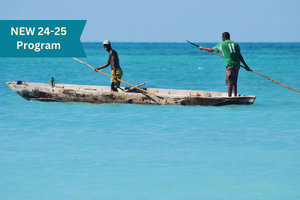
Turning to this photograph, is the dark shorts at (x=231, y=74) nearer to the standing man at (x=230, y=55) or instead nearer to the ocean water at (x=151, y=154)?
the standing man at (x=230, y=55)

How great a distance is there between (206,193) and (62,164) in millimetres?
2391

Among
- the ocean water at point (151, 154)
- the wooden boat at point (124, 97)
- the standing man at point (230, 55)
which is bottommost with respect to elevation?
the ocean water at point (151, 154)

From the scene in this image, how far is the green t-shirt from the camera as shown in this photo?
10242 millimetres

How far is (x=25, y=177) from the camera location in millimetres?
5375

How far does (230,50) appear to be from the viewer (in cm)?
1027

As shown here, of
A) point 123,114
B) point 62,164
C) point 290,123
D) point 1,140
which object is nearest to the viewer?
point 62,164

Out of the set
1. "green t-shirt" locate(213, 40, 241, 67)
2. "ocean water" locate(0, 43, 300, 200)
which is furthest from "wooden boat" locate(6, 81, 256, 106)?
"green t-shirt" locate(213, 40, 241, 67)

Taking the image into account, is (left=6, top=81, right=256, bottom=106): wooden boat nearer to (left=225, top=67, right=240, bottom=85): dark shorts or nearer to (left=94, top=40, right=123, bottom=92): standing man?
(left=94, top=40, right=123, bottom=92): standing man

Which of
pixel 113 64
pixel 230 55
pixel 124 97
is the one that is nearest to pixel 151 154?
pixel 124 97

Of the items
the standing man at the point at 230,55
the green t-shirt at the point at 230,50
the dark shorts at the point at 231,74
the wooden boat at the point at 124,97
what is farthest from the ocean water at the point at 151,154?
the green t-shirt at the point at 230,50

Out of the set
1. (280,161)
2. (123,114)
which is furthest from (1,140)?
(280,161)

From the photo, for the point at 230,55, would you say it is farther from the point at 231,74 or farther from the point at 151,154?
the point at 151,154

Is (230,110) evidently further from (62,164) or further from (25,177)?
(25,177)

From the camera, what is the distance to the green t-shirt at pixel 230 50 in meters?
10.2
